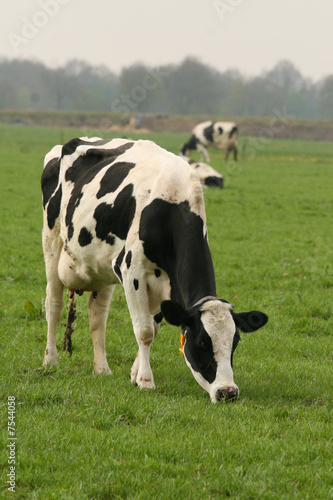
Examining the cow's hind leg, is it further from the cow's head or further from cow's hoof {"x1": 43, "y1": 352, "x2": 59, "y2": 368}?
the cow's head

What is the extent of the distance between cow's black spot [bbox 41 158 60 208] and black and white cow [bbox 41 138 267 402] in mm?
21

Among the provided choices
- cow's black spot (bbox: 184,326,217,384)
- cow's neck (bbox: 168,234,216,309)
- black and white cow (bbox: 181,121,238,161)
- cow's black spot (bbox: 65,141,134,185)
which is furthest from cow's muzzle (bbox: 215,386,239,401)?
black and white cow (bbox: 181,121,238,161)

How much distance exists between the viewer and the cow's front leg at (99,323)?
6.88 m

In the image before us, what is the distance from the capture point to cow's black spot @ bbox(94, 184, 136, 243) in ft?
20.6

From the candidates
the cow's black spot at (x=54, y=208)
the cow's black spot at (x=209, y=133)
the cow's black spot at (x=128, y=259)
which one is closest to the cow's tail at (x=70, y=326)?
the cow's black spot at (x=54, y=208)

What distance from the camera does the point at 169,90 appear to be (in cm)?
9806

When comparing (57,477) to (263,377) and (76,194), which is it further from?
(76,194)

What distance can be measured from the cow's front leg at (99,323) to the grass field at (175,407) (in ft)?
0.52

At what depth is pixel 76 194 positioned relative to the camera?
7.10m

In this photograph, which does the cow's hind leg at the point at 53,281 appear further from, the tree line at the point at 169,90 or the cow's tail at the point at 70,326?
the tree line at the point at 169,90

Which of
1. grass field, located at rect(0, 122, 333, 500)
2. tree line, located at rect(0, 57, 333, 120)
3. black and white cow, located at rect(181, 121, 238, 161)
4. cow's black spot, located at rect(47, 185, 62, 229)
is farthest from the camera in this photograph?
tree line, located at rect(0, 57, 333, 120)

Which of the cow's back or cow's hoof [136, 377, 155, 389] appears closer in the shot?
cow's hoof [136, 377, 155, 389]

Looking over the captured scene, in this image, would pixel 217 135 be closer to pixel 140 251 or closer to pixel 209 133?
pixel 209 133

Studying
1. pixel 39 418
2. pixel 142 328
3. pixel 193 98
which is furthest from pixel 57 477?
pixel 193 98
